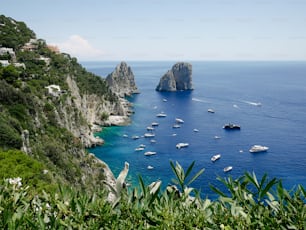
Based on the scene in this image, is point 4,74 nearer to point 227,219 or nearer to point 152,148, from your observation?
point 152,148

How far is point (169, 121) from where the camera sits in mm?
65000

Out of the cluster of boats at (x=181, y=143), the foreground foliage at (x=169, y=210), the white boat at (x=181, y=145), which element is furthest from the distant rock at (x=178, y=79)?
the foreground foliage at (x=169, y=210)

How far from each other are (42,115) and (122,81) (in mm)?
69259

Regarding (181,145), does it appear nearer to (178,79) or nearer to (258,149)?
(258,149)

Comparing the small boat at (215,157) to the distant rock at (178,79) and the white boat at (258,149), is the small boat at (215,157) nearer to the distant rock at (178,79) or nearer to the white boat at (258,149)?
the white boat at (258,149)

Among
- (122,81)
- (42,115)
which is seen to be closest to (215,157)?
(42,115)

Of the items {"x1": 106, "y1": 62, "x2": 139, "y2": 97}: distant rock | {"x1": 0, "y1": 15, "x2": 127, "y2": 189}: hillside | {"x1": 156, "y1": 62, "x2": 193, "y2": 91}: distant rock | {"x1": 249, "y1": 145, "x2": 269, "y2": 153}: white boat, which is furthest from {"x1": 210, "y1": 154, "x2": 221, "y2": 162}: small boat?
{"x1": 156, "y1": 62, "x2": 193, "y2": 91}: distant rock

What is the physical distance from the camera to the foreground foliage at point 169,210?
2891 millimetres

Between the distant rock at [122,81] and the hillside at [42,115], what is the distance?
37114 mm

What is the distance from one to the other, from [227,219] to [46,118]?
3103 centimetres

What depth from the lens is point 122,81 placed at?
9938 centimetres

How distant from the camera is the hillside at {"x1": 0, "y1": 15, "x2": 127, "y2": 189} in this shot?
2216 centimetres

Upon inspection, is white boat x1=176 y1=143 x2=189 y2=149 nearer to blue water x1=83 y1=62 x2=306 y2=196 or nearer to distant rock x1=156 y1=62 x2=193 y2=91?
blue water x1=83 y1=62 x2=306 y2=196

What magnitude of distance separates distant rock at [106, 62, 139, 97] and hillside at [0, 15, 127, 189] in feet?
122
